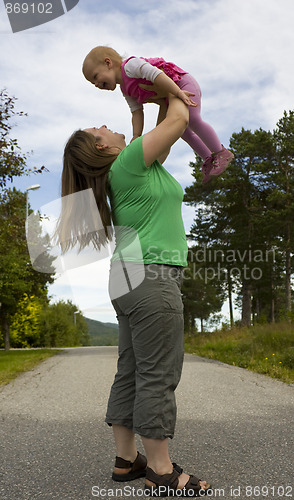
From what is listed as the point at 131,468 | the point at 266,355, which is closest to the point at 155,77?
the point at 131,468

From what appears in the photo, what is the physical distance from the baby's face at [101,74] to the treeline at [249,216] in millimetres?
24051

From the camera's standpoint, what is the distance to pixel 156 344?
2354 millimetres

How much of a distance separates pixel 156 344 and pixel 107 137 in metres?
1.18

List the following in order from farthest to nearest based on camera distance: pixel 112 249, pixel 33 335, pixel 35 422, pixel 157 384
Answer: pixel 33 335 < pixel 35 422 < pixel 112 249 < pixel 157 384

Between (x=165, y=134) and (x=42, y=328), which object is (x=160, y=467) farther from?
(x=42, y=328)

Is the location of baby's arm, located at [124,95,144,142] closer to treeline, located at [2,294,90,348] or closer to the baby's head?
the baby's head

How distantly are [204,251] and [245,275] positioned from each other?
3195mm

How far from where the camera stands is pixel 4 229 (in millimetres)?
11594

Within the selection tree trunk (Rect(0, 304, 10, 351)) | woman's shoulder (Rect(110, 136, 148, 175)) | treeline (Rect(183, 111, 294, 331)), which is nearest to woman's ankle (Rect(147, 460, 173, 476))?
woman's shoulder (Rect(110, 136, 148, 175))

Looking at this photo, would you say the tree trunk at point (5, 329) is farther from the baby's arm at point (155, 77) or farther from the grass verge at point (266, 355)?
the baby's arm at point (155, 77)

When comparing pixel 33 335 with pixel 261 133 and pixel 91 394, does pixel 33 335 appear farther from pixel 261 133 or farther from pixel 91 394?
pixel 91 394

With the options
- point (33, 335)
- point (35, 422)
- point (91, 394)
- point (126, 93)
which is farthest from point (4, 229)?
point (33, 335)

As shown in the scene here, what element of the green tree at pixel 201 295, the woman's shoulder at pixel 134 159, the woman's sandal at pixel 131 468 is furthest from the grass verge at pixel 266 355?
the green tree at pixel 201 295

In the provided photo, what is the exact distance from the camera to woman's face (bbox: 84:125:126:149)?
8.71ft
